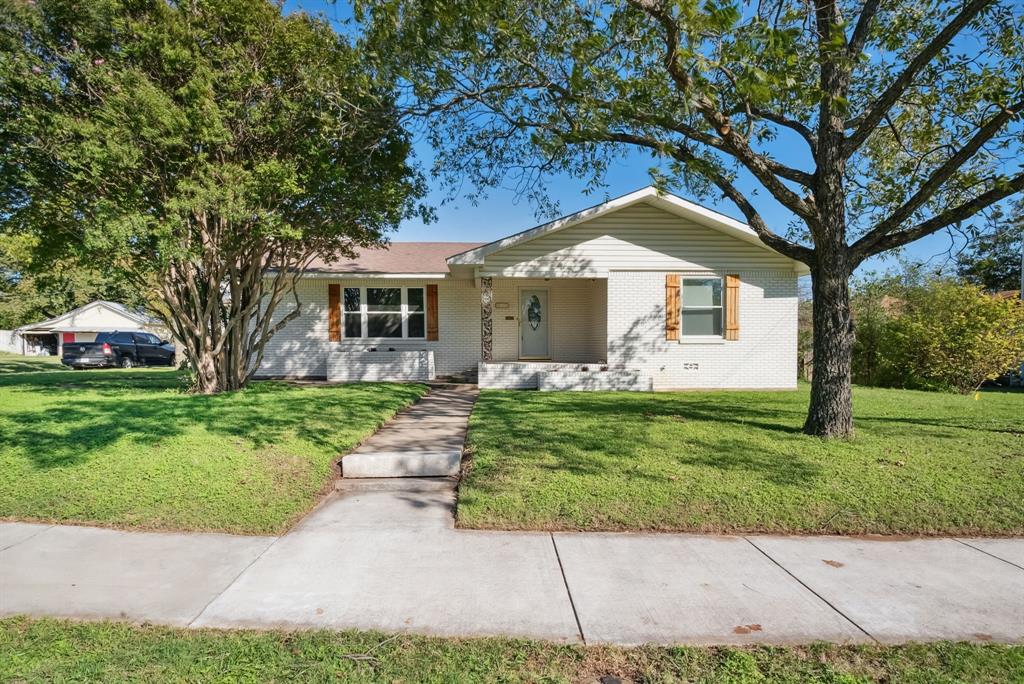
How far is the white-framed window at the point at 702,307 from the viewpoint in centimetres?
1252

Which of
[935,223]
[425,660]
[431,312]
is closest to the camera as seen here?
[425,660]

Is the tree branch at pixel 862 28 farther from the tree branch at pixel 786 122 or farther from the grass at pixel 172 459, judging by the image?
the grass at pixel 172 459

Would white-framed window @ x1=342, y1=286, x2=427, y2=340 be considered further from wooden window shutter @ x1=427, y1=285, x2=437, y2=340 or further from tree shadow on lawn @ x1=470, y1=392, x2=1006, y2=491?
tree shadow on lawn @ x1=470, y1=392, x2=1006, y2=491

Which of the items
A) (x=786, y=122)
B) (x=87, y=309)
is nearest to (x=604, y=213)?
(x=786, y=122)

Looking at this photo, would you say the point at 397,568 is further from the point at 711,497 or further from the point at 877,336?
the point at 877,336

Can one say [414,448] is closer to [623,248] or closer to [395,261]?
[623,248]

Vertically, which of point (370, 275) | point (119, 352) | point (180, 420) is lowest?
point (180, 420)

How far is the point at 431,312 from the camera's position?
1466 cm

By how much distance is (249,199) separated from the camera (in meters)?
8.41

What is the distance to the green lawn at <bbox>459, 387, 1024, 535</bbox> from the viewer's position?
4445mm

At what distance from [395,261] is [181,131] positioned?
25.3ft

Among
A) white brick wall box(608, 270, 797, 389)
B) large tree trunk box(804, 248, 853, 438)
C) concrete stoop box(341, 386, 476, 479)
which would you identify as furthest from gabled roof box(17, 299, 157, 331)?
large tree trunk box(804, 248, 853, 438)

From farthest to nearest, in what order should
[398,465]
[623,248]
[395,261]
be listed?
[395,261] → [623,248] → [398,465]

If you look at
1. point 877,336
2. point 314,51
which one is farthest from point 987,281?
point 314,51
